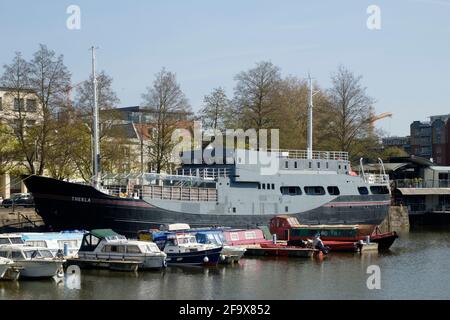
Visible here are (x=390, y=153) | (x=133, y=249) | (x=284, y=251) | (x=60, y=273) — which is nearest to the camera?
(x=60, y=273)

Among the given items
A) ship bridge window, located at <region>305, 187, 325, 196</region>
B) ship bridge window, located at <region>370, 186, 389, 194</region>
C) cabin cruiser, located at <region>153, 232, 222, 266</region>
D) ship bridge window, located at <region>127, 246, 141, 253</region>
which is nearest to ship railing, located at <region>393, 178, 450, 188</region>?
ship bridge window, located at <region>370, 186, 389, 194</region>

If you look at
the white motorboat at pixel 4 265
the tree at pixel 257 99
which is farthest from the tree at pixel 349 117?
the white motorboat at pixel 4 265

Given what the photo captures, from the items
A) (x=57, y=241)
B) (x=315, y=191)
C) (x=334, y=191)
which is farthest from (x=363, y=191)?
(x=57, y=241)

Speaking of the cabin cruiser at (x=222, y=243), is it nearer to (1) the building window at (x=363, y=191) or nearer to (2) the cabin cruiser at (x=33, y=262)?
(2) the cabin cruiser at (x=33, y=262)

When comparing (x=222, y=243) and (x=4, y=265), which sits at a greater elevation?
(x=4, y=265)

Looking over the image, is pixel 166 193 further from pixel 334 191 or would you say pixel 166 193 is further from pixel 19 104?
pixel 334 191

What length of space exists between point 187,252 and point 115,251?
4375 mm

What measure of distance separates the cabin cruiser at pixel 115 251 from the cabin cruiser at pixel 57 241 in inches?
66.4
